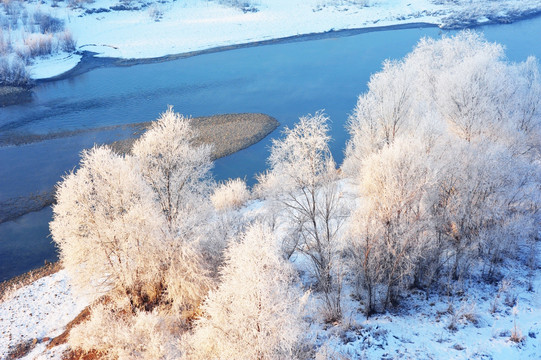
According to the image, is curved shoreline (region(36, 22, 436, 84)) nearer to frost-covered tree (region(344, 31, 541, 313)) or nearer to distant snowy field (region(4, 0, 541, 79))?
distant snowy field (region(4, 0, 541, 79))

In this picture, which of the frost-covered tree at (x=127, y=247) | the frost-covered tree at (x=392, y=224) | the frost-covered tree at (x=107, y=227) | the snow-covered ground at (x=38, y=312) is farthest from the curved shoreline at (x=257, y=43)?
the frost-covered tree at (x=392, y=224)

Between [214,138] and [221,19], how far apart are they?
4926 cm

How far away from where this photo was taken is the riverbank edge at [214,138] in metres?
28.2

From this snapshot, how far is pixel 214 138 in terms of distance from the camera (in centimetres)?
3662

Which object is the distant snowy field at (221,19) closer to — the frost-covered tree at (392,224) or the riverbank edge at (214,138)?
the riverbank edge at (214,138)

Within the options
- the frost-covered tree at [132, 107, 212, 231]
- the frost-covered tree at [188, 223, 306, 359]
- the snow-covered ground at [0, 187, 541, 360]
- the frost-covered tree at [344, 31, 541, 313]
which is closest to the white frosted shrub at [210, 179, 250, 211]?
the frost-covered tree at [132, 107, 212, 231]

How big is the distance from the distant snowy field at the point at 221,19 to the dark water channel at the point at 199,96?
572 centimetres

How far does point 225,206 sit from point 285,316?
14.9 meters

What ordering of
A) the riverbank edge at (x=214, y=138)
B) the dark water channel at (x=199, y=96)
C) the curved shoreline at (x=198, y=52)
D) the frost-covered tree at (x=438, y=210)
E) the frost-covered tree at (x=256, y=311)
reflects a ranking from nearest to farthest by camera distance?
the frost-covered tree at (x=256, y=311), the frost-covered tree at (x=438, y=210), the riverbank edge at (x=214, y=138), the dark water channel at (x=199, y=96), the curved shoreline at (x=198, y=52)

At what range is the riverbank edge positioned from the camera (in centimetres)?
2819

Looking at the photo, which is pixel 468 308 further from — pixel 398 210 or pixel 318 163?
pixel 318 163

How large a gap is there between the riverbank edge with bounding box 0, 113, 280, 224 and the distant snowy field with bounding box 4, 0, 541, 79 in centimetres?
3014

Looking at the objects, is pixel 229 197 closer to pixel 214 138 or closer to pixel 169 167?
pixel 169 167

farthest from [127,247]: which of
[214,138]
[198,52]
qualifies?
[198,52]
